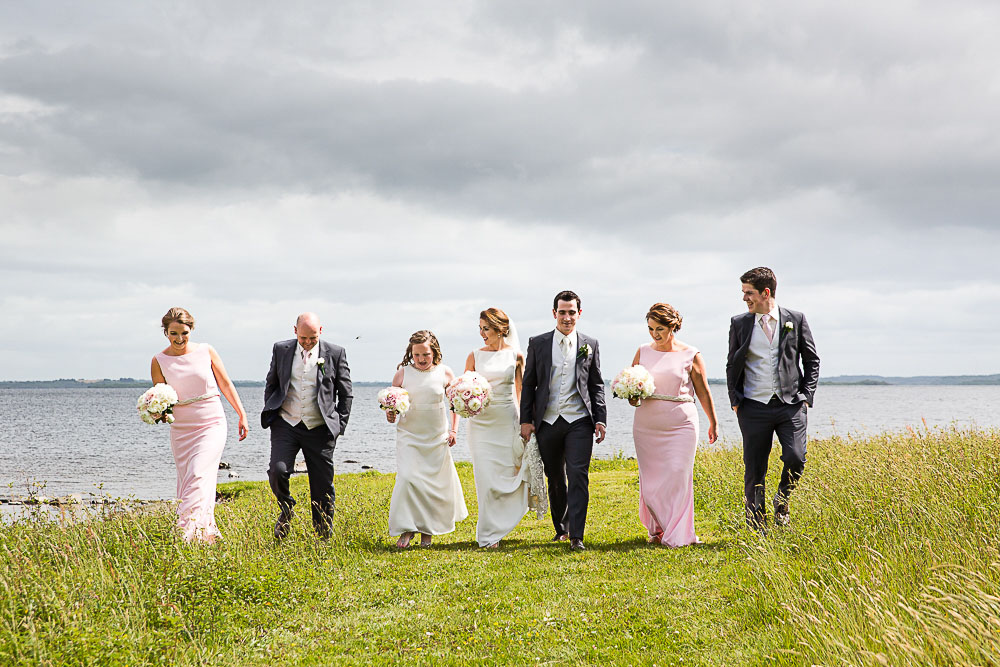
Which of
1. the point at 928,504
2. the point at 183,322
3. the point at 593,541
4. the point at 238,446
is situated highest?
the point at 183,322

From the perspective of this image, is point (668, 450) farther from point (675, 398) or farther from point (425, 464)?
point (425, 464)

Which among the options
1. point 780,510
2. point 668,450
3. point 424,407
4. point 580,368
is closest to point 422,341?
point 424,407

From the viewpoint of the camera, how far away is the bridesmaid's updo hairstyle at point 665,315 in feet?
30.0

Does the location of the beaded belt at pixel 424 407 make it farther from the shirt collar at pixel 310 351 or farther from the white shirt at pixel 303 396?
the shirt collar at pixel 310 351

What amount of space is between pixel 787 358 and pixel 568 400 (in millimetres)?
2560

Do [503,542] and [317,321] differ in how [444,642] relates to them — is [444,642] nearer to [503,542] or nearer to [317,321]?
[503,542]

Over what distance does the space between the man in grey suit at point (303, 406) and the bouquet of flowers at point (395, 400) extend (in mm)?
498

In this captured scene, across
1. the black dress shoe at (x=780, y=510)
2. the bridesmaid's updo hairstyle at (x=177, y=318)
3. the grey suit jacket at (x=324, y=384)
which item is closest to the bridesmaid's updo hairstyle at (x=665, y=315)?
the black dress shoe at (x=780, y=510)

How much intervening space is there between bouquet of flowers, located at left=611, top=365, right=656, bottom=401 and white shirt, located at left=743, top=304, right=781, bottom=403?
3.70 ft

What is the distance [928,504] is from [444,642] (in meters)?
4.42

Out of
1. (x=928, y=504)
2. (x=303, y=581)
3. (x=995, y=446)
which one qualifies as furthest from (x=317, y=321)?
(x=995, y=446)

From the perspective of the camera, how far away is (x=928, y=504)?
6684 mm

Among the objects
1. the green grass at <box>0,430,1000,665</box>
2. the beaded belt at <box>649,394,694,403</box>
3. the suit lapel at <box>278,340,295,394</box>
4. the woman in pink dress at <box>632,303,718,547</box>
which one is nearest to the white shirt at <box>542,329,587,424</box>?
the woman in pink dress at <box>632,303,718,547</box>

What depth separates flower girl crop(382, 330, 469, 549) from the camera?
9406 mm
